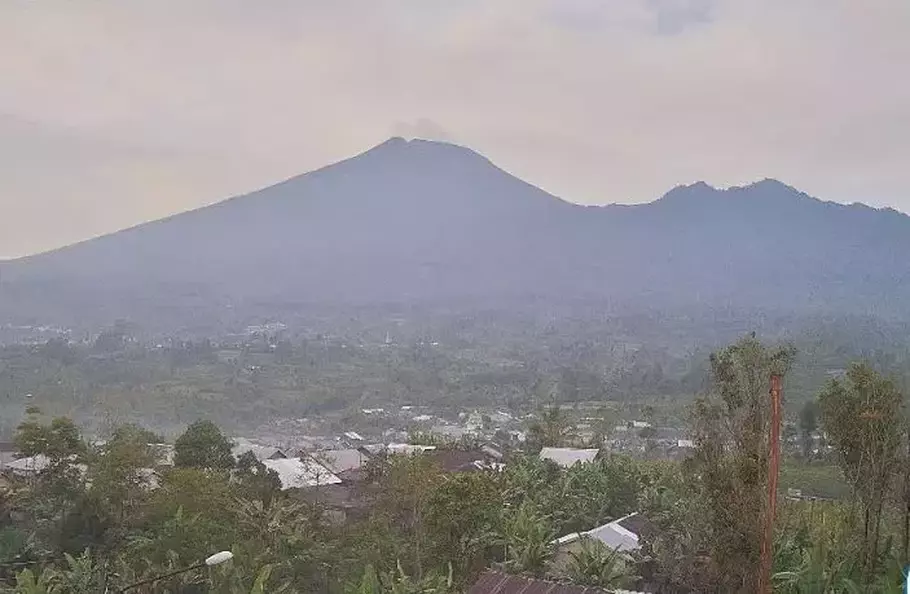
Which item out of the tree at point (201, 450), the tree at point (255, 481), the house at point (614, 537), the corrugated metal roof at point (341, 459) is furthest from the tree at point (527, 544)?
the corrugated metal roof at point (341, 459)

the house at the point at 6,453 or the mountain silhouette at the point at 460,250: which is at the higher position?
the mountain silhouette at the point at 460,250

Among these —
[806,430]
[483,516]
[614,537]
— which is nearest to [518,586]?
[483,516]

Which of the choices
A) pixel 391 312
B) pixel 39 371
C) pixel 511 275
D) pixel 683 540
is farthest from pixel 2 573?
pixel 511 275

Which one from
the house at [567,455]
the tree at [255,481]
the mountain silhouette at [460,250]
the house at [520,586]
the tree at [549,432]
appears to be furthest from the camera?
the mountain silhouette at [460,250]

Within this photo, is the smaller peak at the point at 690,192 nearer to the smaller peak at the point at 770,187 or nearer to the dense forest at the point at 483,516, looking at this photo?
the smaller peak at the point at 770,187

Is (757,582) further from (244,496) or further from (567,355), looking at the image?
(567,355)
